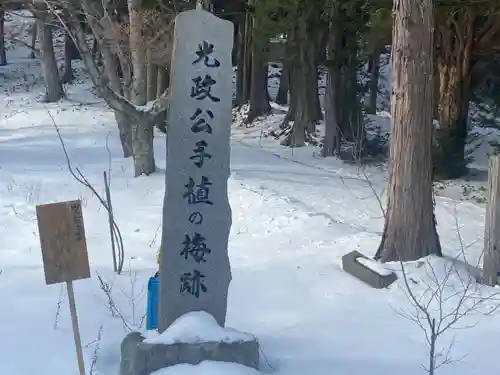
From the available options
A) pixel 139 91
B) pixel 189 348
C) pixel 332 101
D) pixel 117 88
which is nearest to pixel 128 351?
pixel 189 348

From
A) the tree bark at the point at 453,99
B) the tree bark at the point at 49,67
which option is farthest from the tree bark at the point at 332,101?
the tree bark at the point at 49,67

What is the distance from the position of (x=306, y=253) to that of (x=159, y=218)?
8.42 feet

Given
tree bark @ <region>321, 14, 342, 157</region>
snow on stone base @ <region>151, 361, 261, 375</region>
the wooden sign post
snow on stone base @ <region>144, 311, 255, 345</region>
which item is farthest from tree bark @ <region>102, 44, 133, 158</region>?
snow on stone base @ <region>151, 361, 261, 375</region>

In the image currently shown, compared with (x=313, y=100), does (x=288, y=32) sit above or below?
above

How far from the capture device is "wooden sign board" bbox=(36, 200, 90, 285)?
4.76 m

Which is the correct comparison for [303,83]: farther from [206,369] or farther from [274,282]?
[206,369]

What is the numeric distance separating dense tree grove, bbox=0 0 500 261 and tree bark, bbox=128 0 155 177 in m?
0.02

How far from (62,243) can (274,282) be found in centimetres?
282

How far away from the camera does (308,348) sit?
5.51 m

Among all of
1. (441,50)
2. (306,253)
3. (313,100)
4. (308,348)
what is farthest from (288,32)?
(308,348)

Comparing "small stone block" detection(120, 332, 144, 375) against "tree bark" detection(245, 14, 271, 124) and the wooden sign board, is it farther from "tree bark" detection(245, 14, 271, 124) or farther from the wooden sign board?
"tree bark" detection(245, 14, 271, 124)

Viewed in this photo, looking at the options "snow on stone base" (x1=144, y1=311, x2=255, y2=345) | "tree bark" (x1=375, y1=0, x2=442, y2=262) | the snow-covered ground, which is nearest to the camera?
"snow on stone base" (x1=144, y1=311, x2=255, y2=345)

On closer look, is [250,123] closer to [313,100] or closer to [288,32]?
[313,100]

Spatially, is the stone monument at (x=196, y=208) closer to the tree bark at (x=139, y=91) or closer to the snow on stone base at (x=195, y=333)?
the snow on stone base at (x=195, y=333)
